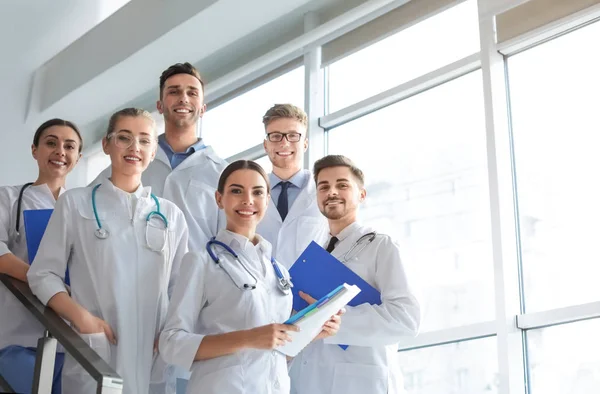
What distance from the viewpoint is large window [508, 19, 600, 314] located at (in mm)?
3906

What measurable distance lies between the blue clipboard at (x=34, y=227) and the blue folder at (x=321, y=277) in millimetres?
877

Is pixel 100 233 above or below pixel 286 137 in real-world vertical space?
below

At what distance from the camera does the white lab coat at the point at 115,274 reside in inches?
101

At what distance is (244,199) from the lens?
2723 millimetres

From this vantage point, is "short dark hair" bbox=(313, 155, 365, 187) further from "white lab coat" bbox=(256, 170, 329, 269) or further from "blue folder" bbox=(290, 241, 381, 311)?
"blue folder" bbox=(290, 241, 381, 311)

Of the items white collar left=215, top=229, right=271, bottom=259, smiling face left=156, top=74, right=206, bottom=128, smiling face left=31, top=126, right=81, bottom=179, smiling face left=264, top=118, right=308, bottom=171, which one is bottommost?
white collar left=215, top=229, right=271, bottom=259

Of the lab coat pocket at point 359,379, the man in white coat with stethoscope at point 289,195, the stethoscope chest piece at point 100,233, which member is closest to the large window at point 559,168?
the man in white coat with stethoscope at point 289,195

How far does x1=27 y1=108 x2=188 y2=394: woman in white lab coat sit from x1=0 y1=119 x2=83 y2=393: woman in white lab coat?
8.7 inches

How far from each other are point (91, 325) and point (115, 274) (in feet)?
0.67

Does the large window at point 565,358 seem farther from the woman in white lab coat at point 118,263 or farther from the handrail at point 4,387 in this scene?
the handrail at point 4,387

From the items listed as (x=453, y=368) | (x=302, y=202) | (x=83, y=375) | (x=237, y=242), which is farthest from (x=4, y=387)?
(x=453, y=368)

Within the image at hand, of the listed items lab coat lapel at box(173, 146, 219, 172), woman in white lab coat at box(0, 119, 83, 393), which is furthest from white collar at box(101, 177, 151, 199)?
lab coat lapel at box(173, 146, 219, 172)

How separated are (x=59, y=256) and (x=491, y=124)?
2461 mm

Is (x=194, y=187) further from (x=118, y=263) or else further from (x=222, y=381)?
(x=222, y=381)
